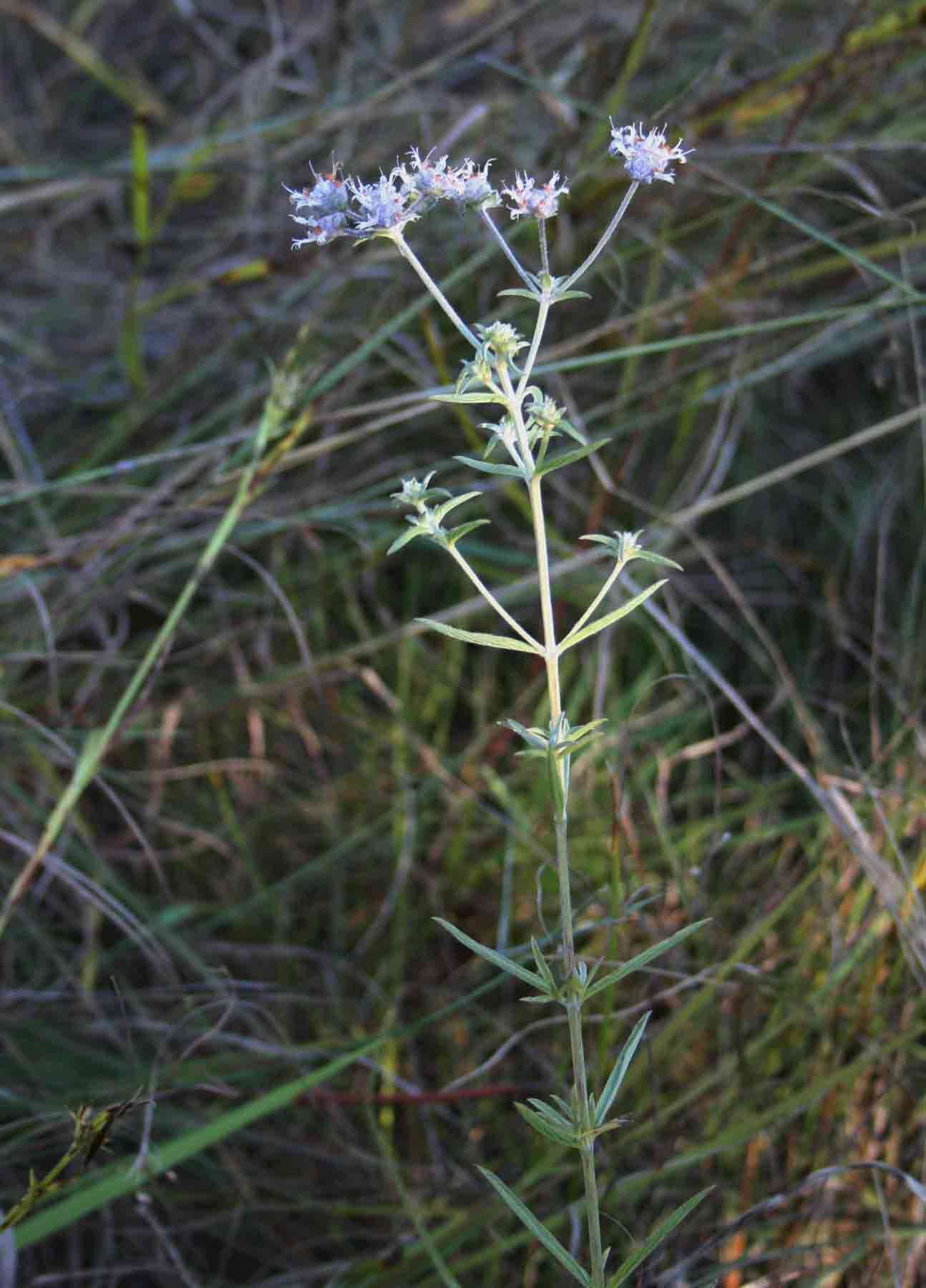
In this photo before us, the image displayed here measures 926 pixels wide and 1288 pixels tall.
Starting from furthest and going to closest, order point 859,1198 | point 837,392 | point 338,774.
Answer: point 837,392
point 338,774
point 859,1198

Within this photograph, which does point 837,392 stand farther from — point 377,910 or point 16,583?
point 16,583

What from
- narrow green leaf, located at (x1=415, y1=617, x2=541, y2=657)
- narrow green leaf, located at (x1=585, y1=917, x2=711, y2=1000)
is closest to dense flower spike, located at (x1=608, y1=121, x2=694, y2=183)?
narrow green leaf, located at (x1=415, y1=617, x2=541, y2=657)

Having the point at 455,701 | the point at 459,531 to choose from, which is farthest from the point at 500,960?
the point at 455,701

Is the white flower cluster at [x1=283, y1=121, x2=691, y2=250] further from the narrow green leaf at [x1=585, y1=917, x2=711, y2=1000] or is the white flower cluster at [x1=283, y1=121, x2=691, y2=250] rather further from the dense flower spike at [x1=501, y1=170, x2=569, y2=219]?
the narrow green leaf at [x1=585, y1=917, x2=711, y2=1000]

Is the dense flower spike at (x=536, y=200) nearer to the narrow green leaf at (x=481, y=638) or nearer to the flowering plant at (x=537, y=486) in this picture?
the flowering plant at (x=537, y=486)

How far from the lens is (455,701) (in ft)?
6.24

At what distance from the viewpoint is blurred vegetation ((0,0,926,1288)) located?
1.28m

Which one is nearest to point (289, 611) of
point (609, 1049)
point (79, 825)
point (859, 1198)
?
point (79, 825)

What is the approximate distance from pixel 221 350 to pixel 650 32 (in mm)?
905

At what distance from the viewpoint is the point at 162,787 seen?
5.66 ft

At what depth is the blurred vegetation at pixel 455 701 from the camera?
1.28 metres

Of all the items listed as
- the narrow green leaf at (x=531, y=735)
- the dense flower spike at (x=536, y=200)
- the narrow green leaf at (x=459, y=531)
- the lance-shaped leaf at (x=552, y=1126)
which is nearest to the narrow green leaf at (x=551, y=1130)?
the lance-shaped leaf at (x=552, y=1126)

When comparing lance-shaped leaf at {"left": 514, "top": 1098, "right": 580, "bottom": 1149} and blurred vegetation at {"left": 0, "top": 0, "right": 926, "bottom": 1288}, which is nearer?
lance-shaped leaf at {"left": 514, "top": 1098, "right": 580, "bottom": 1149}

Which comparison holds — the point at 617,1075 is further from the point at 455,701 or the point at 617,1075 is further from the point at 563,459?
the point at 455,701
